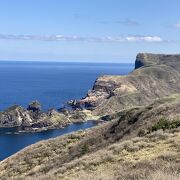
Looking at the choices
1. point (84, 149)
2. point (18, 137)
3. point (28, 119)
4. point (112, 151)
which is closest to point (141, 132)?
point (84, 149)

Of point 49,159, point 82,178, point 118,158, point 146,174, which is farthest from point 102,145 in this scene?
point 146,174

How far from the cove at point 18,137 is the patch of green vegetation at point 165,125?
96.1m

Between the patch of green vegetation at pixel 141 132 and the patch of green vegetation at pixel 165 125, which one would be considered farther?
the patch of green vegetation at pixel 141 132

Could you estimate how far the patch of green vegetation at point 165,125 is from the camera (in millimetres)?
27469

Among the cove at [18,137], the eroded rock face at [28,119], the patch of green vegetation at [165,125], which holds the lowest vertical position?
the cove at [18,137]

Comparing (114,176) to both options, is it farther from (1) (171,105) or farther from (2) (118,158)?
(1) (171,105)

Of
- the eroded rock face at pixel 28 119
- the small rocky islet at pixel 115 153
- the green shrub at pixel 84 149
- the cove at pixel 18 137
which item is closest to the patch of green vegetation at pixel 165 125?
the small rocky islet at pixel 115 153

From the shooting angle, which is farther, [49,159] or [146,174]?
[49,159]

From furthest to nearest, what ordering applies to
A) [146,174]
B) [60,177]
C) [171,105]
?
1. [171,105]
2. [60,177]
3. [146,174]

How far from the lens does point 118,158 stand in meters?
22.1

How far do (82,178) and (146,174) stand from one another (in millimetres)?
3325

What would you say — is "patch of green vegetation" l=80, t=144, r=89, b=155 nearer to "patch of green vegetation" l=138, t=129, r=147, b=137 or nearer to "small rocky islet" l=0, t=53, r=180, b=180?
"small rocky islet" l=0, t=53, r=180, b=180

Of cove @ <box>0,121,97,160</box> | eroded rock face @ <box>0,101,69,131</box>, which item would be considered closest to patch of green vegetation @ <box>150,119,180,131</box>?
cove @ <box>0,121,97,160</box>

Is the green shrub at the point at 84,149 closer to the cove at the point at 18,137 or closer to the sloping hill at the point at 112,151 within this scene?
the sloping hill at the point at 112,151
